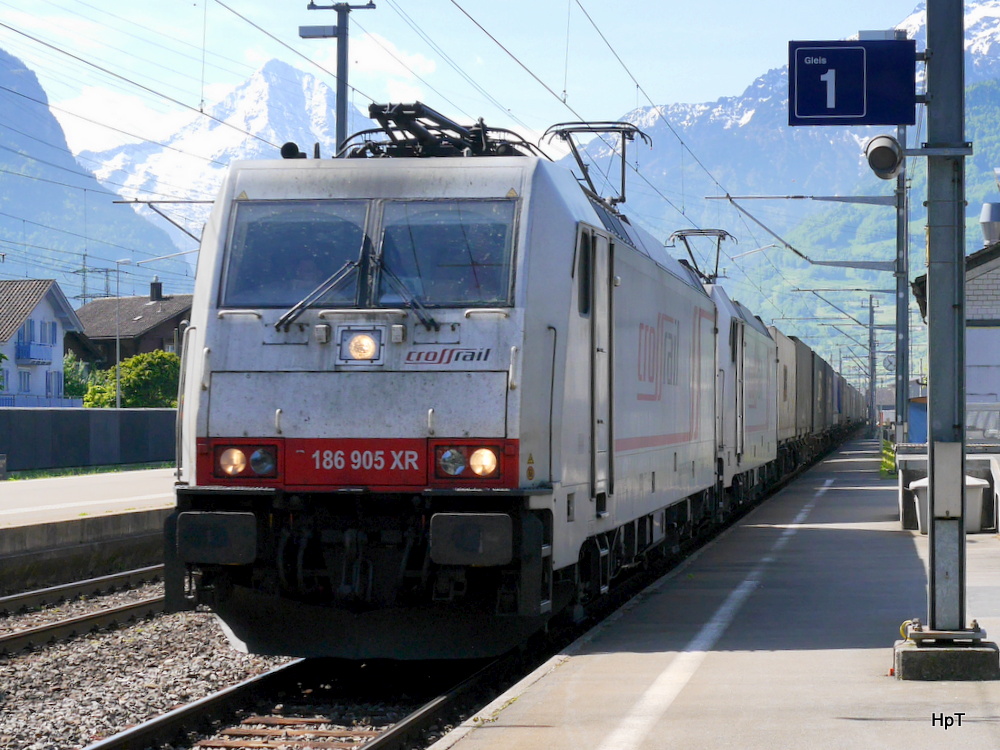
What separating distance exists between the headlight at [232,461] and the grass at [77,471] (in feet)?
79.5

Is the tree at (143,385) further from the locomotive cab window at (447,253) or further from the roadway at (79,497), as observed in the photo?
the locomotive cab window at (447,253)

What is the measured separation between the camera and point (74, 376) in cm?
8356

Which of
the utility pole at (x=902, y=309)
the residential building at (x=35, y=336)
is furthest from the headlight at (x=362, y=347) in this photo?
the residential building at (x=35, y=336)

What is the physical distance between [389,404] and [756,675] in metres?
2.67

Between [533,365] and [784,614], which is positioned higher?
[533,365]

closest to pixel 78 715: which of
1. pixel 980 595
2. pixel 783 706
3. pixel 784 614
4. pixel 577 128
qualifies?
pixel 783 706

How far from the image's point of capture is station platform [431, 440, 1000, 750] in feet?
21.6

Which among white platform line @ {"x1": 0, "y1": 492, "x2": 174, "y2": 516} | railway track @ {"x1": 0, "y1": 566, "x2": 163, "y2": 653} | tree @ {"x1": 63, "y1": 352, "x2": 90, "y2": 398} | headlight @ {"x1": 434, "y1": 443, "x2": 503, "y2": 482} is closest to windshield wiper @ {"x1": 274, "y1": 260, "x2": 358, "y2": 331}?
headlight @ {"x1": 434, "y1": 443, "x2": 503, "y2": 482}

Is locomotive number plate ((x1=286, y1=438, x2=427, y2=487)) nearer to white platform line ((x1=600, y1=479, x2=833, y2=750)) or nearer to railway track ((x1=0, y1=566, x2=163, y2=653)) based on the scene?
white platform line ((x1=600, y1=479, x2=833, y2=750))

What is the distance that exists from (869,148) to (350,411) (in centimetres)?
345

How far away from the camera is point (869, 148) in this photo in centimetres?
834

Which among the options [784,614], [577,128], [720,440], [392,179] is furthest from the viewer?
[720,440]

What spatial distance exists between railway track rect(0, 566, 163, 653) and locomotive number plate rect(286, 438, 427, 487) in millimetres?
3634

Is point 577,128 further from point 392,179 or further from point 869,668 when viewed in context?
point 869,668
